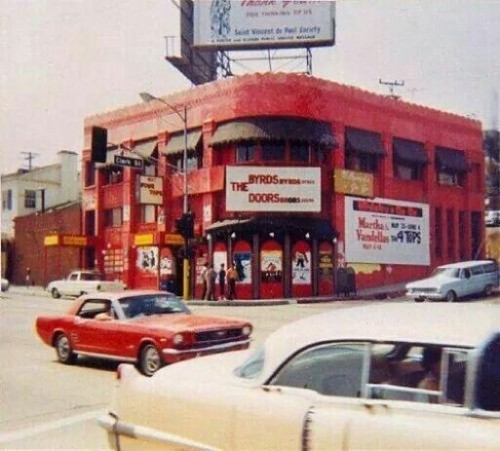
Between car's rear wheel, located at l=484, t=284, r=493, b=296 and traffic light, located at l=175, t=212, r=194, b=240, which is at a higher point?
traffic light, located at l=175, t=212, r=194, b=240

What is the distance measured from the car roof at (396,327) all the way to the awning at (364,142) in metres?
24.5

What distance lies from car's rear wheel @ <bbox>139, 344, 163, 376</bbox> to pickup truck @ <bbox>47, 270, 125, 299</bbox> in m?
19.2

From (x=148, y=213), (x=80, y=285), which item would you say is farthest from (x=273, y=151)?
(x=80, y=285)

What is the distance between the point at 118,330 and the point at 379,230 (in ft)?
70.7

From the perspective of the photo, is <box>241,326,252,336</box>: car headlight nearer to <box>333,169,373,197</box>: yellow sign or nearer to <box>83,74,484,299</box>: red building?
<box>83,74,484,299</box>: red building

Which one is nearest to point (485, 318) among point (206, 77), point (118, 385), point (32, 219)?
point (118, 385)

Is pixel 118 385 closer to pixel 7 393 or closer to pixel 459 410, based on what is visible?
pixel 459 410

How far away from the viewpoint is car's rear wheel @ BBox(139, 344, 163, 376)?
27.0ft

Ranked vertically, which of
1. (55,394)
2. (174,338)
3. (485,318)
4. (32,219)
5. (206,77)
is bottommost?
(55,394)

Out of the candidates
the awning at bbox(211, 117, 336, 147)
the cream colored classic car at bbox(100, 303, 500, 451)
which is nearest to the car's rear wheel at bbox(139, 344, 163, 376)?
the cream colored classic car at bbox(100, 303, 500, 451)

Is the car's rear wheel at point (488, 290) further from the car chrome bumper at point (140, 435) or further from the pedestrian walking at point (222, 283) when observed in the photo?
the car chrome bumper at point (140, 435)

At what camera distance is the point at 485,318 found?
3.42 m

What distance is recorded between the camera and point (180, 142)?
2911 cm

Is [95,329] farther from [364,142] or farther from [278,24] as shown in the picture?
[278,24]
